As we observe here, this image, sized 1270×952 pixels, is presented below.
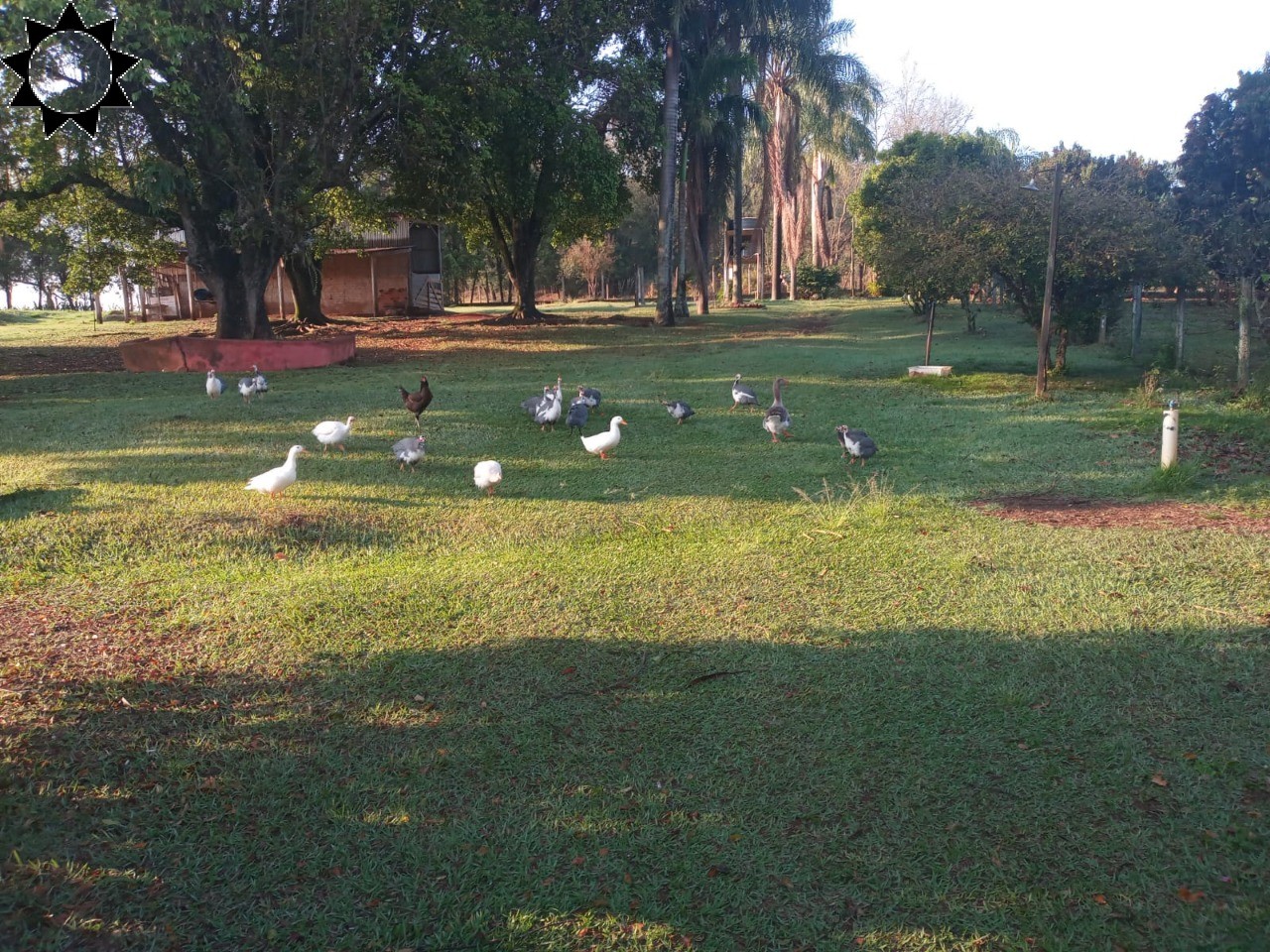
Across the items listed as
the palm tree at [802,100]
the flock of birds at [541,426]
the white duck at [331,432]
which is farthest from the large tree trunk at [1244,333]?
the palm tree at [802,100]

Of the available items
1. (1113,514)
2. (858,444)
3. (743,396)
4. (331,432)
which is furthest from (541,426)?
(1113,514)

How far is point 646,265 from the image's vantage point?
5853 cm

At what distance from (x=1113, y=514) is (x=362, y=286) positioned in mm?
33355

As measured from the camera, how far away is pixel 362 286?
120ft

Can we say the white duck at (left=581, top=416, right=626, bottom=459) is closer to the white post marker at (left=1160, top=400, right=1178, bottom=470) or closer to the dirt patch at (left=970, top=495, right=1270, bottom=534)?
the dirt patch at (left=970, top=495, right=1270, bottom=534)

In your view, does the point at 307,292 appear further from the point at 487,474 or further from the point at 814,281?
the point at 814,281

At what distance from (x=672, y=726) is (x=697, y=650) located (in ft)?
2.66

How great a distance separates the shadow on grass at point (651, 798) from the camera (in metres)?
3.12

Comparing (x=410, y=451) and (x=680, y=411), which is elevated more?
(x=680, y=411)

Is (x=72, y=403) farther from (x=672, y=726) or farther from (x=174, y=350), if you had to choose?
(x=672, y=726)

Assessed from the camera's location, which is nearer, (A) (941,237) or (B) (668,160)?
(A) (941,237)

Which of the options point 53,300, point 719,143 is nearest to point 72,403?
point 719,143

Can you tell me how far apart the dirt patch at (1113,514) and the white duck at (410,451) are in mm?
4964

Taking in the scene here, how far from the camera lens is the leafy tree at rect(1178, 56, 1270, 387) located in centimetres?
1397
